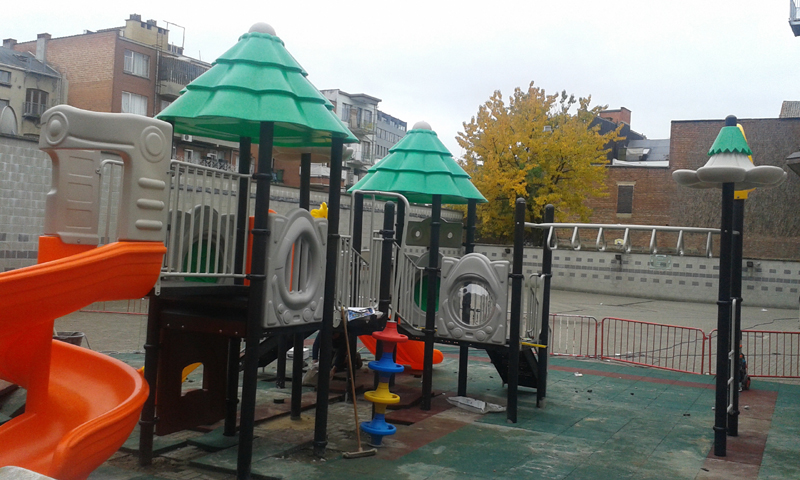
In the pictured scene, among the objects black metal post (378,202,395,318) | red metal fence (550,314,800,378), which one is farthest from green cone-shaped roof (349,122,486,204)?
red metal fence (550,314,800,378)

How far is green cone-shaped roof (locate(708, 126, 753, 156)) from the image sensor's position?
8047 mm

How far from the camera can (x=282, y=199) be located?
2516 cm

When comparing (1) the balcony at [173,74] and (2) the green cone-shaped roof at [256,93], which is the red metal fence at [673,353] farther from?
(1) the balcony at [173,74]

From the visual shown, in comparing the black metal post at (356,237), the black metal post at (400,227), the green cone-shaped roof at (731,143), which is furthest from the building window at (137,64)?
the green cone-shaped roof at (731,143)

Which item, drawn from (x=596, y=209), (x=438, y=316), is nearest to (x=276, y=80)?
(x=438, y=316)

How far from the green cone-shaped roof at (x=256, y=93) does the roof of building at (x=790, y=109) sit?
157ft

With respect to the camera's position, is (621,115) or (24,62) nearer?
(24,62)

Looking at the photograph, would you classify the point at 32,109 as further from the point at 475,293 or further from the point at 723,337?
the point at 723,337

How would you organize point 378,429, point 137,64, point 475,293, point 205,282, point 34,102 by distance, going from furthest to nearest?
point 137,64 < point 34,102 < point 475,293 < point 378,429 < point 205,282

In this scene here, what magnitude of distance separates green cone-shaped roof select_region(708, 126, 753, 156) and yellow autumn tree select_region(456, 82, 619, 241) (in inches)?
923

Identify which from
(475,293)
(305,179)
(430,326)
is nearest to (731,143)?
(475,293)

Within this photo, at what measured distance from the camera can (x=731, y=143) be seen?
811 centimetres

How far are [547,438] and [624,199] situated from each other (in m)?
34.5

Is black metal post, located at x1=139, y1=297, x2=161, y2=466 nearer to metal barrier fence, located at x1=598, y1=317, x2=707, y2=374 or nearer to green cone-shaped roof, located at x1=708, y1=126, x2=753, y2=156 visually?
green cone-shaped roof, located at x1=708, y1=126, x2=753, y2=156
